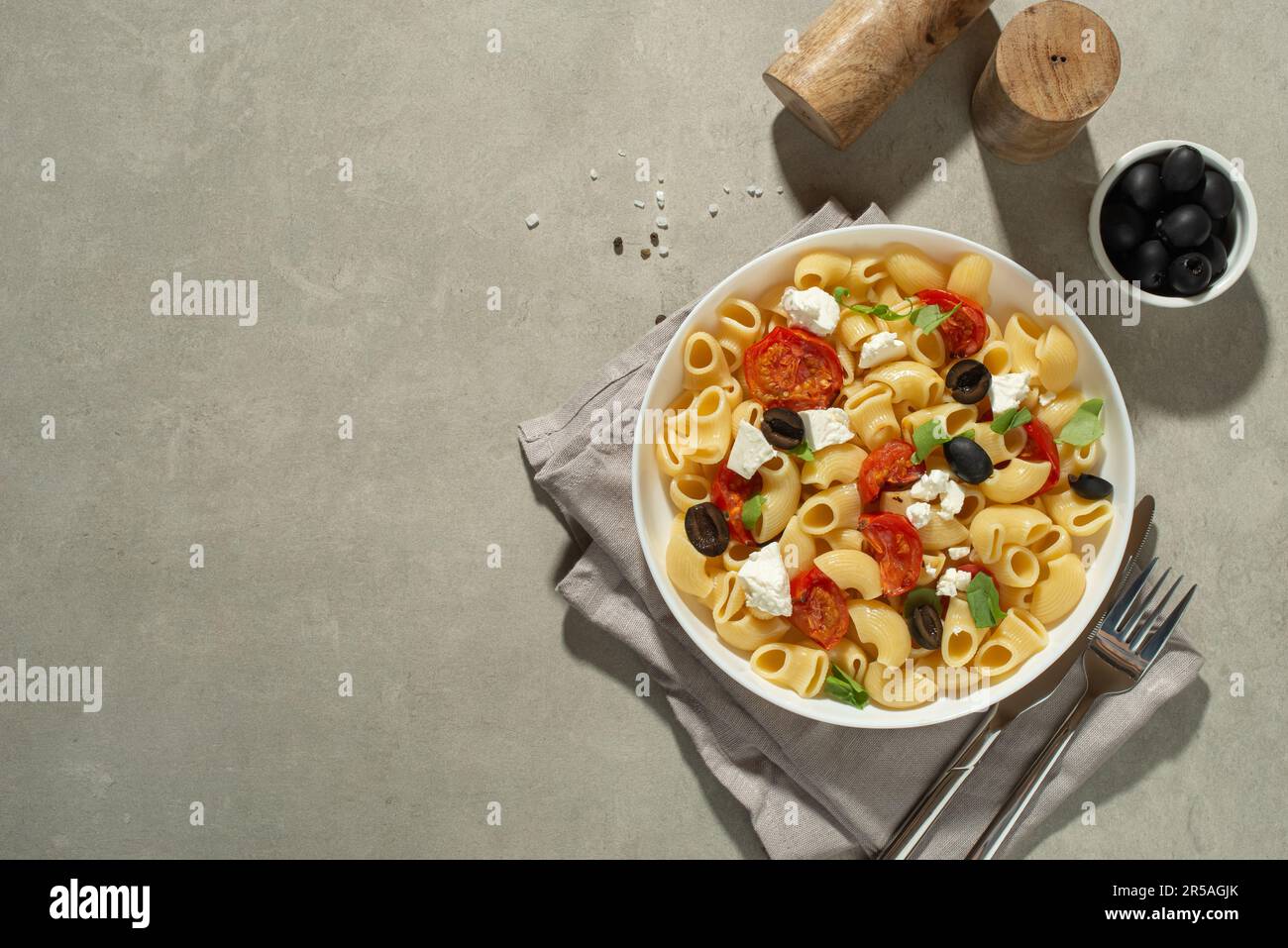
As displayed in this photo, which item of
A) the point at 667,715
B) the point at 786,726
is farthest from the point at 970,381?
the point at 667,715

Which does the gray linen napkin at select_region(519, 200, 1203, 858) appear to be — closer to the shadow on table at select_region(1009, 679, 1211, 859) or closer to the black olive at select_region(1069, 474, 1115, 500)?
the shadow on table at select_region(1009, 679, 1211, 859)

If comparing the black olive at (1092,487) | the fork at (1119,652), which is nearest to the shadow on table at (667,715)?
the fork at (1119,652)

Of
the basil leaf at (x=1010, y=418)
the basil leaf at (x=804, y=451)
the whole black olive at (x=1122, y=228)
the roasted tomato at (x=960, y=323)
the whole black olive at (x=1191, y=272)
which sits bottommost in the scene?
the basil leaf at (x=804, y=451)

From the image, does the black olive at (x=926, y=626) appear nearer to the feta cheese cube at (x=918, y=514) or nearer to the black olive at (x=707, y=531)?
the feta cheese cube at (x=918, y=514)

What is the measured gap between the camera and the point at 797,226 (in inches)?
84.4

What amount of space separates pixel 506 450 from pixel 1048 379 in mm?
1256

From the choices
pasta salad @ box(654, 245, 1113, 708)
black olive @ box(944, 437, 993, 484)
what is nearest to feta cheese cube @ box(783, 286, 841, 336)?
pasta salad @ box(654, 245, 1113, 708)

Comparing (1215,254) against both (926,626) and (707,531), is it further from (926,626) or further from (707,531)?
(707,531)

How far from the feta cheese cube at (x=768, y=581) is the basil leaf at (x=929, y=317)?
53 centimetres

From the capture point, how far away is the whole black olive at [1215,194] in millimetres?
1987

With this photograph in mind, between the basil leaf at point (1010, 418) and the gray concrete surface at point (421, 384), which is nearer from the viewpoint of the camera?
the basil leaf at point (1010, 418)

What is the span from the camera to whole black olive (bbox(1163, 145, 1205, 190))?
195 cm

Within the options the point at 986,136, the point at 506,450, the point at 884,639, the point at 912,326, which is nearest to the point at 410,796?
the point at 506,450

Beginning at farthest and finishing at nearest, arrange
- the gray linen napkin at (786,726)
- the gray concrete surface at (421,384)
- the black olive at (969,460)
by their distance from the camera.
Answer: the gray concrete surface at (421,384)
the gray linen napkin at (786,726)
the black olive at (969,460)
